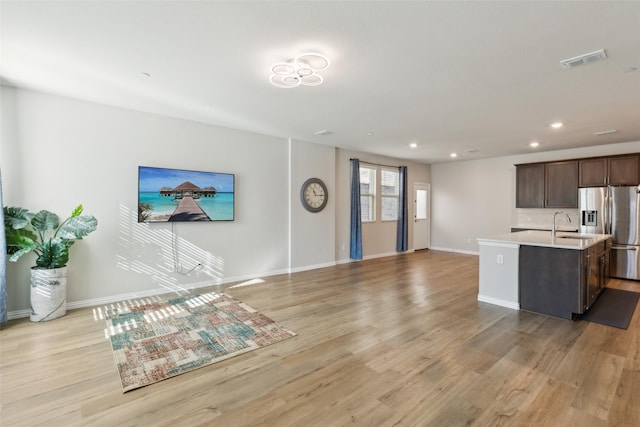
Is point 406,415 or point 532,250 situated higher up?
point 532,250

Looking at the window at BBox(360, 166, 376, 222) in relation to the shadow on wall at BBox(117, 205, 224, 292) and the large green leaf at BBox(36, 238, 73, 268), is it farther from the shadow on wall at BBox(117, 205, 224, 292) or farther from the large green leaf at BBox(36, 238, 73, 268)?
the large green leaf at BBox(36, 238, 73, 268)

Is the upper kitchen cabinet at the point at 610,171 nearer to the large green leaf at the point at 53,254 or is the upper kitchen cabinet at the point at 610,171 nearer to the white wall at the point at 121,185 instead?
the white wall at the point at 121,185

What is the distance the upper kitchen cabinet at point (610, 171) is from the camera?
562 centimetres

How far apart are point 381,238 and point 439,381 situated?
231 inches

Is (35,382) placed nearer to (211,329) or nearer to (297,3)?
(211,329)

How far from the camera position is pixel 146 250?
14.6 ft

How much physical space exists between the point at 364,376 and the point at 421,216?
7644mm

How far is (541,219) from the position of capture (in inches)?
283

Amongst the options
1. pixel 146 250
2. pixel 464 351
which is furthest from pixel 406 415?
pixel 146 250

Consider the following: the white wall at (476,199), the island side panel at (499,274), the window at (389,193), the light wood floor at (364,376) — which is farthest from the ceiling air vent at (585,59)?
the window at (389,193)

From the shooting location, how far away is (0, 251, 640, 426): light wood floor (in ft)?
6.31

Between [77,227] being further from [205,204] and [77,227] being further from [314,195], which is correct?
[314,195]

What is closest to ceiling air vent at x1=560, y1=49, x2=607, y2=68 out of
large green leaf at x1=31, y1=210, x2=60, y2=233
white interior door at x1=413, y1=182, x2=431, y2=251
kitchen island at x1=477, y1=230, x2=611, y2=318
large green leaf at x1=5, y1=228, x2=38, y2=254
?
kitchen island at x1=477, y1=230, x2=611, y2=318

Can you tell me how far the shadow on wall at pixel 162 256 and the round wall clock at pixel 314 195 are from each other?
2094 millimetres
